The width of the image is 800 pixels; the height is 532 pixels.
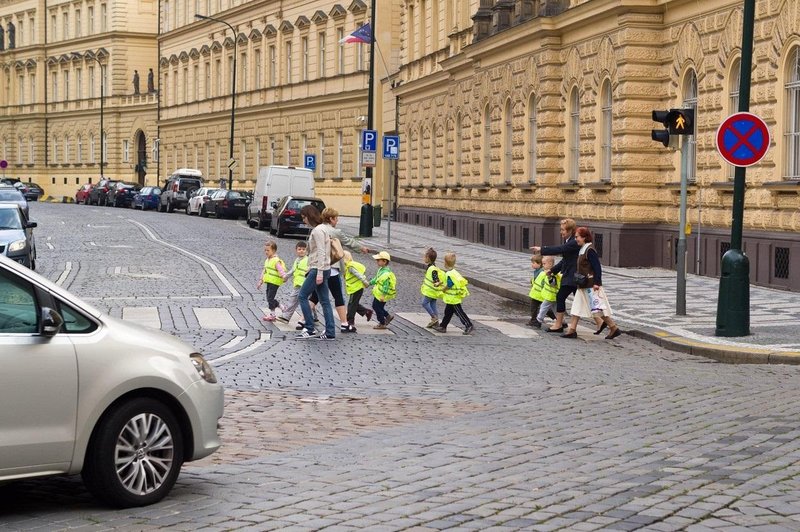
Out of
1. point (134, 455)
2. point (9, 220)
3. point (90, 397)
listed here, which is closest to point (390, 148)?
point (9, 220)

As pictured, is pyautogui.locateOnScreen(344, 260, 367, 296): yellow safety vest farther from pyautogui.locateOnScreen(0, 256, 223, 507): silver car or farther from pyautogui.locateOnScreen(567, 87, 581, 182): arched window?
pyautogui.locateOnScreen(567, 87, 581, 182): arched window

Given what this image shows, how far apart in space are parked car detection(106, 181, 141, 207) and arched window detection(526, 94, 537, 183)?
150ft

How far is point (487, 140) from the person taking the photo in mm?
42250

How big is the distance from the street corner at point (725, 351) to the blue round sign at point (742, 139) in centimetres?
221

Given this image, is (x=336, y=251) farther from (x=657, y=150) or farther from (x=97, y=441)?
(x=657, y=150)

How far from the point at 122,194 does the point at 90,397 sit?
244ft

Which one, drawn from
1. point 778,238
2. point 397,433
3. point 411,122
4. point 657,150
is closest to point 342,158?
point 411,122

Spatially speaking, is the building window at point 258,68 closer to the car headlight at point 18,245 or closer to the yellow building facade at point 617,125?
the yellow building facade at point 617,125

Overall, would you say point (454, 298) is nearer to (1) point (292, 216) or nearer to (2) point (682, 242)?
(2) point (682, 242)

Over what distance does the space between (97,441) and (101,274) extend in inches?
785

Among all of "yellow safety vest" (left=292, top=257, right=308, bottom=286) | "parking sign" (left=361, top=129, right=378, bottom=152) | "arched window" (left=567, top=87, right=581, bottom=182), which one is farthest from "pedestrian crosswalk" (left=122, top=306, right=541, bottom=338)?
"parking sign" (left=361, top=129, right=378, bottom=152)

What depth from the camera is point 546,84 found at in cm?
3531

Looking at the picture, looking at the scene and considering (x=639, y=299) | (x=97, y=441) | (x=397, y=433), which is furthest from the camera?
(x=639, y=299)

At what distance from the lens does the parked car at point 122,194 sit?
8056cm
